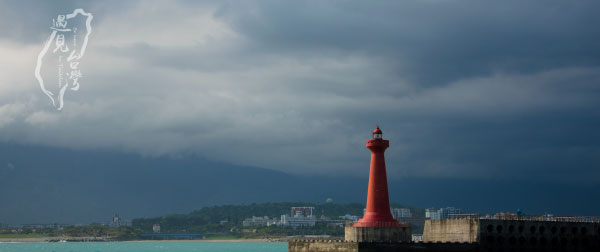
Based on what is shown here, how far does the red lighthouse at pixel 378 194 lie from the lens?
192ft

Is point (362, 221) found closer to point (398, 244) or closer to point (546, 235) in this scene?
point (398, 244)

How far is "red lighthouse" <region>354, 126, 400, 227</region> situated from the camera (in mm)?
58625

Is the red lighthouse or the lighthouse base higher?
the red lighthouse

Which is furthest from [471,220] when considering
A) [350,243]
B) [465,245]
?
[350,243]

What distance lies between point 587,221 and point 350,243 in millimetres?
24510

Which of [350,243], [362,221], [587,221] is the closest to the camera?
Result: [350,243]

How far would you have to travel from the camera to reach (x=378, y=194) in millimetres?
59188

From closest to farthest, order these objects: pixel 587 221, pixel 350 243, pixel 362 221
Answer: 1. pixel 350 243
2. pixel 362 221
3. pixel 587 221

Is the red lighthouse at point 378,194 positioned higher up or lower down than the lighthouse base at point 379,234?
higher up

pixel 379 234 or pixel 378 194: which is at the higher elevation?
pixel 378 194

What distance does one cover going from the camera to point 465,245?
59031mm

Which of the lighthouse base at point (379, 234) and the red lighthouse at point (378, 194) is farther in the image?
the red lighthouse at point (378, 194)

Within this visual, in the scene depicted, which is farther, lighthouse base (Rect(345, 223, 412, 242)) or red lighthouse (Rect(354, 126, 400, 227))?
red lighthouse (Rect(354, 126, 400, 227))

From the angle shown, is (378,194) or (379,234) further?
(378,194)
